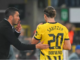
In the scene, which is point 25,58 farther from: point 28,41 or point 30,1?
point 30,1

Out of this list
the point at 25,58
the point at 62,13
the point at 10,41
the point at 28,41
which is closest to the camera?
the point at 10,41

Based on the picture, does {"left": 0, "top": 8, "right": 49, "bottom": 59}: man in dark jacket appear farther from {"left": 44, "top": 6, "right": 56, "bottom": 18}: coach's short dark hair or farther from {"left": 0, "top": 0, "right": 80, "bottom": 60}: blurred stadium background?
{"left": 0, "top": 0, "right": 80, "bottom": 60}: blurred stadium background

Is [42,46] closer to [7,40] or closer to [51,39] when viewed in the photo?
[51,39]

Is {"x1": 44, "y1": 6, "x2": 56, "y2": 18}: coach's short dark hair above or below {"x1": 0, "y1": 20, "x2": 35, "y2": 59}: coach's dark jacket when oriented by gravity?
above

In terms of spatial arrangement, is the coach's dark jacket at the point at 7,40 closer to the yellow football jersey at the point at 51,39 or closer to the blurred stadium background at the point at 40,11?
the yellow football jersey at the point at 51,39

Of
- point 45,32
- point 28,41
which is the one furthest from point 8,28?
point 28,41

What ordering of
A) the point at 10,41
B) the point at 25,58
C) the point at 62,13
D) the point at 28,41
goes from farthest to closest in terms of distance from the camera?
the point at 62,13 < the point at 28,41 < the point at 25,58 < the point at 10,41

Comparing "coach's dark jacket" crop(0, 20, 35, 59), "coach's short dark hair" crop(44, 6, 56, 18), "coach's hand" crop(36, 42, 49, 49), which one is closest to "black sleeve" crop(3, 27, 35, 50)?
"coach's dark jacket" crop(0, 20, 35, 59)

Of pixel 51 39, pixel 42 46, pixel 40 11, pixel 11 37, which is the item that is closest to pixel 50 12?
pixel 51 39

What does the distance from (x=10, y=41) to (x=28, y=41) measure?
11.2 feet

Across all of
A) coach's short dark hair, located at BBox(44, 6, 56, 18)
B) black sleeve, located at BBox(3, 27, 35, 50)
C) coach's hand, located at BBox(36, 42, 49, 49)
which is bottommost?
coach's hand, located at BBox(36, 42, 49, 49)

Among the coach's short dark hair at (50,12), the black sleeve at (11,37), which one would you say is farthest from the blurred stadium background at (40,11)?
the black sleeve at (11,37)

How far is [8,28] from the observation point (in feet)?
12.6

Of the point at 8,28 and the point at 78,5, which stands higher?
the point at 8,28
